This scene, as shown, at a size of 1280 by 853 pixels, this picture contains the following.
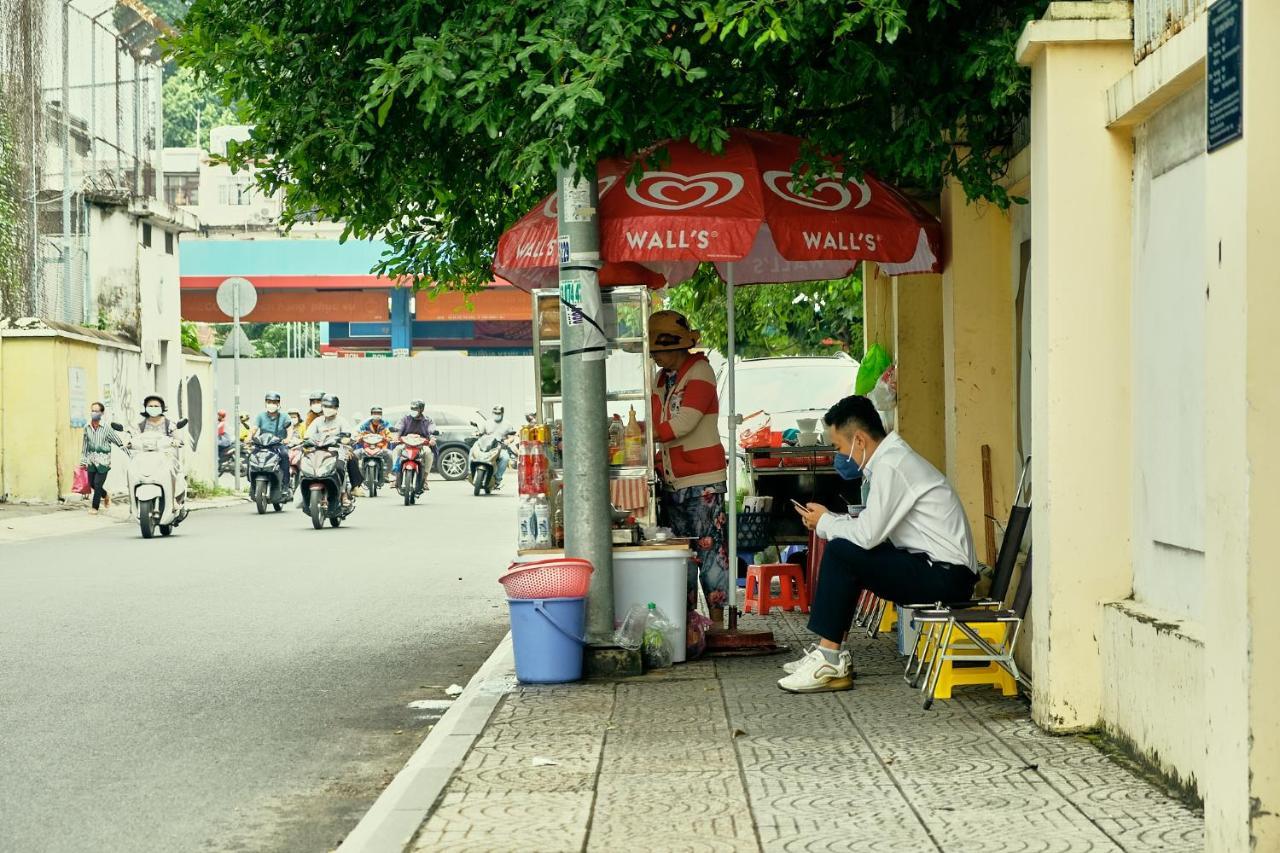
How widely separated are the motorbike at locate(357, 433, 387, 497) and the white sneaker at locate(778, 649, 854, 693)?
2410cm

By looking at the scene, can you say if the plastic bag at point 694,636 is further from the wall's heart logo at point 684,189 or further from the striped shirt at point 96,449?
the striped shirt at point 96,449

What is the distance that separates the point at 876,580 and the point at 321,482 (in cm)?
1505

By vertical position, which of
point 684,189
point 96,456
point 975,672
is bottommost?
point 975,672

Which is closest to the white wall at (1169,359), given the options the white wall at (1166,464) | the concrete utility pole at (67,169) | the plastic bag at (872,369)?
the white wall at (1166,464)

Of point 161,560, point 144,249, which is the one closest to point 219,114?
point 144,249

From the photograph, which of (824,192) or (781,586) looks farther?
(781,586)

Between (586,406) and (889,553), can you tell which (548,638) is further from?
(889,553)

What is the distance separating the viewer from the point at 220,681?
9234 mm

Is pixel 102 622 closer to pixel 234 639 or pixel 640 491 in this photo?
pixel 234 639

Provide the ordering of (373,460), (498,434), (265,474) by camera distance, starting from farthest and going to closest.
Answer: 1. (373,460)
2. (498,434)
3. (265,474)

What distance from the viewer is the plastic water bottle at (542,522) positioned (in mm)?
9227

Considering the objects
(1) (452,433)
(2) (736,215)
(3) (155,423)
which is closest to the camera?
(2) (736,215)

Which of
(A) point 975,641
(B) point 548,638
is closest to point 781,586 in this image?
(B) point 548,638

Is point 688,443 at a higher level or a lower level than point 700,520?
higher
